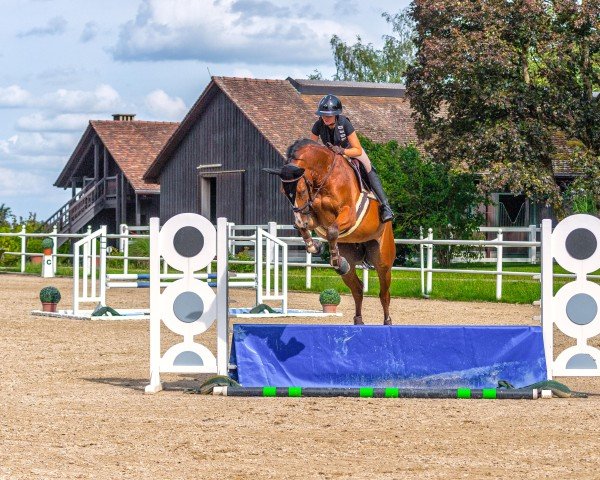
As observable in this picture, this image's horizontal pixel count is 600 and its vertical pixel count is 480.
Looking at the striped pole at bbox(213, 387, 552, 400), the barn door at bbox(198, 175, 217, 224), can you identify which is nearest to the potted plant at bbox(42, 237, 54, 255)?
the barn door at bbox(198, 175, 217, 224)

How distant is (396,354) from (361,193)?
4.92 feet

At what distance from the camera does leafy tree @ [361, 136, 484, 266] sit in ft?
113

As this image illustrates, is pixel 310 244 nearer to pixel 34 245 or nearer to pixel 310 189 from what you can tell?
pixel 310 189

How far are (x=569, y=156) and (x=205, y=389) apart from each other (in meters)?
24.1

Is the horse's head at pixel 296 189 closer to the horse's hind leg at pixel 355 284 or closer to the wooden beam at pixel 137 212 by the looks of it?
the horse's hind leg at pixel 355 284

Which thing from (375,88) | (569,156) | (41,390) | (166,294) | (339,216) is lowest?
(41,390)

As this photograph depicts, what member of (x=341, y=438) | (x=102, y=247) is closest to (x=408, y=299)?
(x=102, y=247)

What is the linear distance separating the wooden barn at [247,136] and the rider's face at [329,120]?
2798cm

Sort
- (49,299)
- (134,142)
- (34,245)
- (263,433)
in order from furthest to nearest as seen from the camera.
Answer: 1. (134,142)
2. (34,245)
3. (49,299)
4. (263,433)

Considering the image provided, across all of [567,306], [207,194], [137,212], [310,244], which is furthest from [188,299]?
[137,212]

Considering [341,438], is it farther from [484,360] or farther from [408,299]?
[408,299]

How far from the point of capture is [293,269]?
120ft

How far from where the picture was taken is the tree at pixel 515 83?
104 feet

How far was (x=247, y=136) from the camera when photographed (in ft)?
140
